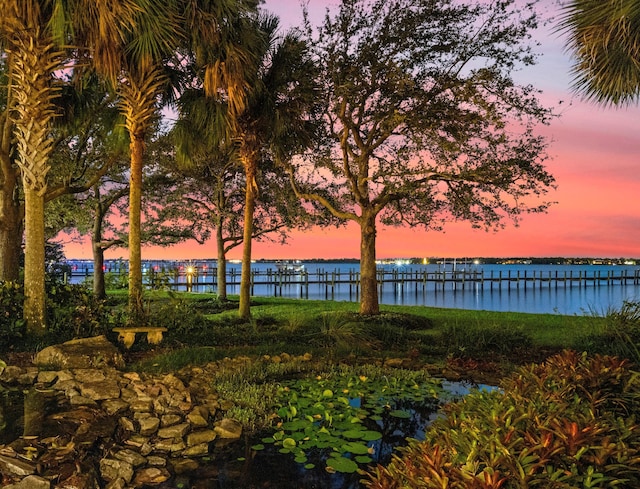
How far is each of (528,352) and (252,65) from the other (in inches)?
339

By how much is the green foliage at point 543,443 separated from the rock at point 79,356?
5.50 m

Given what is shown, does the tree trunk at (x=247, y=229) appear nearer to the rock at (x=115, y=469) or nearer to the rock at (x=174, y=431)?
the rock at (x=174, y=431)

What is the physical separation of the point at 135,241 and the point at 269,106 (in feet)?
17.8

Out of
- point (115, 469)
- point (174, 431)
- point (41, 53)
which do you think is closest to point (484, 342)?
point (174, 431)

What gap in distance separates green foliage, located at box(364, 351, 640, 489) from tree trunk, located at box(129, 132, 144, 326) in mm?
8163

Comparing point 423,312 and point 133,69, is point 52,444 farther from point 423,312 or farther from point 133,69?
point 423,312

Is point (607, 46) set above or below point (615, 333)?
above

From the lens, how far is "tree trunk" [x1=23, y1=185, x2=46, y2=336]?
8469 millimetres

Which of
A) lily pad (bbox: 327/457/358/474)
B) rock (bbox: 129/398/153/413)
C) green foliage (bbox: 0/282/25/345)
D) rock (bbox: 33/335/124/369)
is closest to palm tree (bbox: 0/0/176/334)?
green foliage (bbox: 0/282/25/345)

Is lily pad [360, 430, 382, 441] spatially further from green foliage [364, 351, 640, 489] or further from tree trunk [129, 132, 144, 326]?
tree trunk [129, 132, 144, 326]

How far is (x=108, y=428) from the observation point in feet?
16.2

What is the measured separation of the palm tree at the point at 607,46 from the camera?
22.5 feet

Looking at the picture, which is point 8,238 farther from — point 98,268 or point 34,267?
point 98,268

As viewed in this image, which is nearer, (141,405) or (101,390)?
(141,405)
